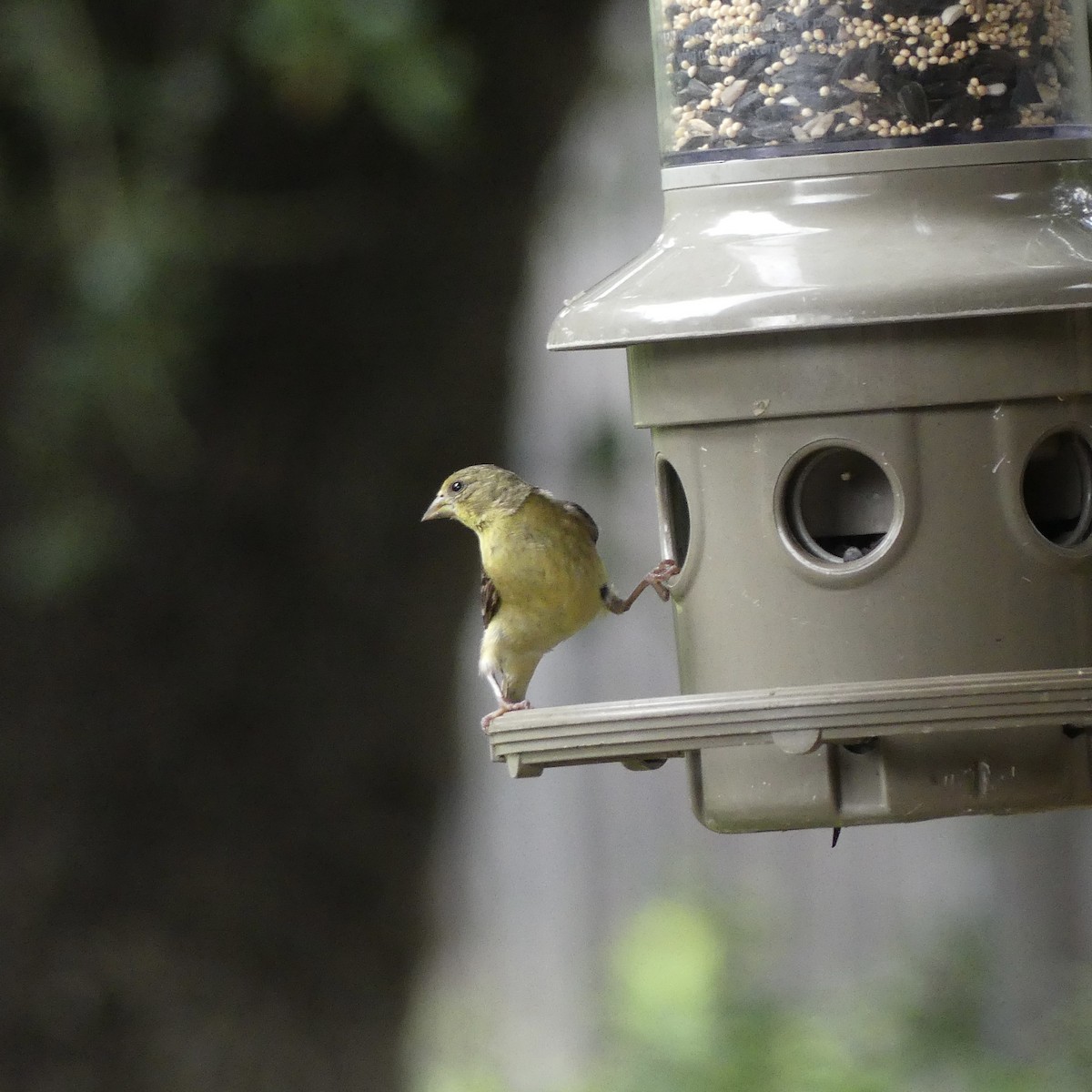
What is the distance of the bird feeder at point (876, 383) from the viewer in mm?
2762

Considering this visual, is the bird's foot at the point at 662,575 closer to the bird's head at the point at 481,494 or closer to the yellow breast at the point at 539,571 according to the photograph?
the yellow breast at the point at 539,571

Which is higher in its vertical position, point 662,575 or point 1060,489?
point 1060,489

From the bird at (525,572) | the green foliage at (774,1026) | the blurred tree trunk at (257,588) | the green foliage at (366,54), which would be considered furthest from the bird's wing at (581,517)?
the green foliage at (774,1026)

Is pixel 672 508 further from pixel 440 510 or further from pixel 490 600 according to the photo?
pixel 440 510

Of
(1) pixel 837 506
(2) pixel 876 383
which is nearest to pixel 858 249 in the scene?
(2) pixel 876 383

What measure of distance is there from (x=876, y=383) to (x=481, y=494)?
1042 mm

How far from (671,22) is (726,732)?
1.28 metres

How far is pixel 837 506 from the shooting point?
119 inches

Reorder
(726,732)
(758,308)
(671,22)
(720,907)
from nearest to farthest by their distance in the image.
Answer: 1. (726,732)
2. (758,308)
3. (671,22)
4. (720,907)

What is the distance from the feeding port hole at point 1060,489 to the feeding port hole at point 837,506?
0.23 m

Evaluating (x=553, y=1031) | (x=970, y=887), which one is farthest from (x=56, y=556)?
(x=970, y=887)

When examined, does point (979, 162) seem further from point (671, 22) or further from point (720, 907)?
point (720, 907)

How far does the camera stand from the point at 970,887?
7.36 m

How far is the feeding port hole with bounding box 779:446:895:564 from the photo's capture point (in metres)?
2.94
